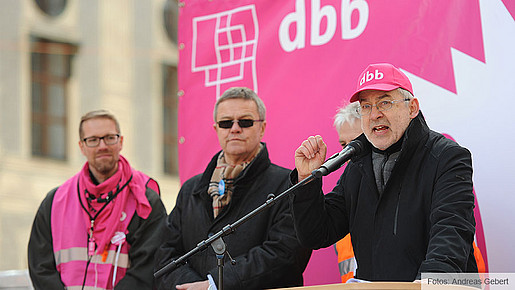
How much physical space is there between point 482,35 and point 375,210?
144 cm

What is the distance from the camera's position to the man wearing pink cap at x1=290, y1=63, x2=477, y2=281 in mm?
3186

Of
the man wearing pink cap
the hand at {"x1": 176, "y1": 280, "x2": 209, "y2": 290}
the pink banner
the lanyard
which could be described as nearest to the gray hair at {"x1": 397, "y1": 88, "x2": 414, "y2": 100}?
the man wearing pink cap

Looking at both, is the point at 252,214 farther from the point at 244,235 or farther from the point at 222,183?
the point at 222,183

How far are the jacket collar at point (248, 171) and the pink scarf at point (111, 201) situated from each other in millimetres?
627

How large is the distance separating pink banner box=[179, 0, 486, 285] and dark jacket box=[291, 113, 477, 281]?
116cm

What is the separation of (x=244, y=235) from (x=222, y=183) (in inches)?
13.5

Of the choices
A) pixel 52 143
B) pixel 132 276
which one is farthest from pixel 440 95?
pixel 52 143

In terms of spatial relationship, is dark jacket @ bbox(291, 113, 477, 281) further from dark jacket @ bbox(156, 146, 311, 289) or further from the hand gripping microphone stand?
dark jacket @ bbox(156, 146, 311, 289)

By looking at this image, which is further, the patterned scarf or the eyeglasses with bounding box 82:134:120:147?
the eyeglasses with bounding box 82:134:120:147

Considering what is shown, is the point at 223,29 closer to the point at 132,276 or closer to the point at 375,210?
the point at 132,276

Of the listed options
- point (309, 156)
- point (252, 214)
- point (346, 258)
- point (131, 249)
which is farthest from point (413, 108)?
point (131, 249)

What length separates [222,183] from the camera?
4469 mm

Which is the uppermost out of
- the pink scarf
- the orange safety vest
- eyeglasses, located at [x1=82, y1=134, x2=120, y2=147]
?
eyeglasses, located at [x1=82, y1=134, x2=120, y2=147]

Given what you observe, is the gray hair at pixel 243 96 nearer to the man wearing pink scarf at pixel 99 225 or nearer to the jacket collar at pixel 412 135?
the man wearing pink scarf at pixel 99 225
